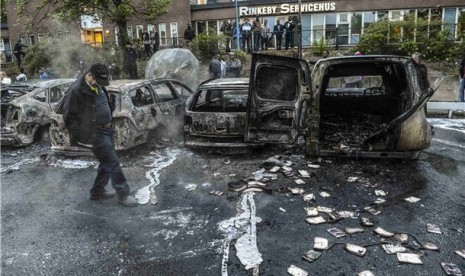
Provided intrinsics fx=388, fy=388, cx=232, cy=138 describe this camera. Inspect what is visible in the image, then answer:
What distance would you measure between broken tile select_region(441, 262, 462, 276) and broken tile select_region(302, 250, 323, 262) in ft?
3.75

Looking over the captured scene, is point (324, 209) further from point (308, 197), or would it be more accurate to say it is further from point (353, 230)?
point (353, 230)

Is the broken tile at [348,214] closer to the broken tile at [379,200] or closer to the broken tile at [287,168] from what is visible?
the broken tile at [379,200]

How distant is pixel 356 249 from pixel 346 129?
13.8ft

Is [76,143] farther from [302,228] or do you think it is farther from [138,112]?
[302,228]

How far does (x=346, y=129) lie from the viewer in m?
7.84

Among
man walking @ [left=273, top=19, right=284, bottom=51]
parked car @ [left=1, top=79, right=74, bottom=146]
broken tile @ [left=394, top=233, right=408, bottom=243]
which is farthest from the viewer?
man walking @ [left=273, top=19, right=284, bottom=51]

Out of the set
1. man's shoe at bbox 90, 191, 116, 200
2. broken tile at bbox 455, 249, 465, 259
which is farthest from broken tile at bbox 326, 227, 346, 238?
man's shoe at bbox 90, 191, 116, 200

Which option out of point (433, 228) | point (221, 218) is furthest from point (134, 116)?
point (433, 228)

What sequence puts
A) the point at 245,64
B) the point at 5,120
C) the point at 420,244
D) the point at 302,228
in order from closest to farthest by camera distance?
the point at 420,244 < the point at 302,228 < the point at 5,120 < the point at 245,64

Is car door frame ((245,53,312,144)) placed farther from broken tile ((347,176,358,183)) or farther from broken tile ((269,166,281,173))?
broken tile ((347,176,358,183))

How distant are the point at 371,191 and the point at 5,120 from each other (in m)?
8.36

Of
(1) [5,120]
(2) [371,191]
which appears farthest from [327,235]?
(1) [5,120]

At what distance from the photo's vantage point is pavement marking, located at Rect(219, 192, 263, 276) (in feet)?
12.7

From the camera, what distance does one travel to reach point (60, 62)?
21938 mm
